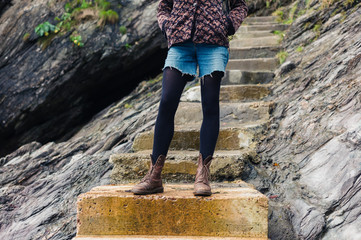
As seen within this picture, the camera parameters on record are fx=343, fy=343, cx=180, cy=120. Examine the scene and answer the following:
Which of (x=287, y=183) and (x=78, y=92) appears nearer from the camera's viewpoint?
(x=287, y=183)

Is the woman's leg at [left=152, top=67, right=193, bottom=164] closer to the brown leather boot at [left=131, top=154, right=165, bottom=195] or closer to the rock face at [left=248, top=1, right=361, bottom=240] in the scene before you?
the brown leather boot at [left=131, top=154, right=165, bottom=195]

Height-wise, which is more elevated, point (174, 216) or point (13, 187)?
point (174, 216)

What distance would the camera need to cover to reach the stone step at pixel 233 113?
384 cm

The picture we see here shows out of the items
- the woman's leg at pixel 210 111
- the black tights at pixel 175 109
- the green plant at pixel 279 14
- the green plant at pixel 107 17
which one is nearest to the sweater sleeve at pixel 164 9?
the black tights at pixel 175 109

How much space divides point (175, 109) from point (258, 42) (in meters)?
3.99

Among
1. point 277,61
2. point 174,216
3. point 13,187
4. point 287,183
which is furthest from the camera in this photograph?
point 277,61

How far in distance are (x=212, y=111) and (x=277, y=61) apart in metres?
3.10

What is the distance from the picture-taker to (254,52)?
223 inches

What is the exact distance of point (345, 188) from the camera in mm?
2398

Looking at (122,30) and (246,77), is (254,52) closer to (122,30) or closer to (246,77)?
(246,77)

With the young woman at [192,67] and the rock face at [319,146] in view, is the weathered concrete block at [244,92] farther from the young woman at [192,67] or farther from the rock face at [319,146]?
the young woman at [192,67]

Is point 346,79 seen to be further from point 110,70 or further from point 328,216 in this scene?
point 110,70

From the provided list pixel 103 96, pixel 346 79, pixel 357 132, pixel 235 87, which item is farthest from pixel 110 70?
pixel 357 132

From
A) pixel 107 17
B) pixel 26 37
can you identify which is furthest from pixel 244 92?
pixel 26 37
